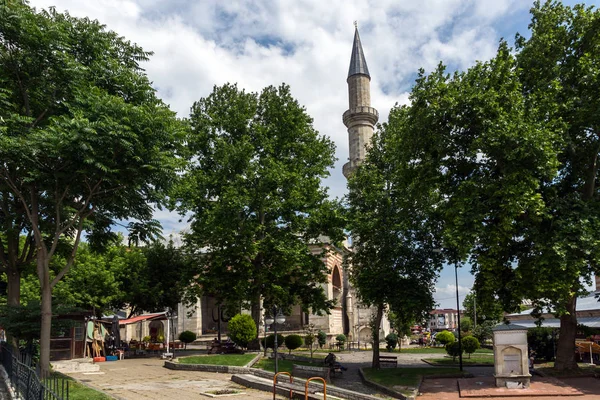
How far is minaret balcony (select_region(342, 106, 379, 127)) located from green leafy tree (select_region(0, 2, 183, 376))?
32.8 metres

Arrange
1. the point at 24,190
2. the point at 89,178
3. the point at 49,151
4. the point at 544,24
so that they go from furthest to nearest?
the point at 544,24
the point at 24,190
the point at 89,178
the point at 49,151

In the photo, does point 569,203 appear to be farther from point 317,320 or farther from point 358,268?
point 317,320

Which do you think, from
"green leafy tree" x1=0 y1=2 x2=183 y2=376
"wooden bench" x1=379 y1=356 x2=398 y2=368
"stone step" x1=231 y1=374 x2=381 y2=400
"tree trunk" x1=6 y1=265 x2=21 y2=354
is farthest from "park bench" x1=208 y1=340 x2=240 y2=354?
"green leafy tree" x1=0 y1=2 x2=183 y2=376

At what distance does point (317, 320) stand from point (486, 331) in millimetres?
15395

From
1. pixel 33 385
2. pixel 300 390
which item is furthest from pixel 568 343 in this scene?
pixel 33 385

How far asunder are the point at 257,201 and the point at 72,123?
13872 mm

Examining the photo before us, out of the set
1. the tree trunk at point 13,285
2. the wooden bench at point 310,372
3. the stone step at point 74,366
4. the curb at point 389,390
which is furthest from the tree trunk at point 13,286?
the curb at point 389,390

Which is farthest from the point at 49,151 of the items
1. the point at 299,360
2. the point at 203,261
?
the point at 299,360

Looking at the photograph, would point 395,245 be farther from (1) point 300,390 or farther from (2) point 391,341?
(2) point 391,341

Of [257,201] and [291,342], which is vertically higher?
[257,201]

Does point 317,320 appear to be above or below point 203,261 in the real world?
below

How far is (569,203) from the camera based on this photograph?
1772 cm

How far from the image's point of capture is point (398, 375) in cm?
2067

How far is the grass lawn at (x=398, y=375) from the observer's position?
18278mm
